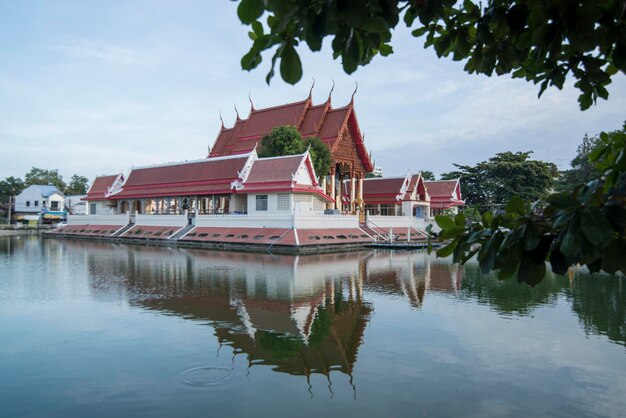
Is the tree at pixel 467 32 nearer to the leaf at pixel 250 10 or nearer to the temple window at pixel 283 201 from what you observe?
the leaf at pixel 250 10

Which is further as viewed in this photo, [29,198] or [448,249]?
[29,198]

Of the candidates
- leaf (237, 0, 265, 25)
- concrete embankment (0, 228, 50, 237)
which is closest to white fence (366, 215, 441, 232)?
leaf (237, 0, 265, 25)

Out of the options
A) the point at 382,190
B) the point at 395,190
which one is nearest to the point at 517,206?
the point at 395,190

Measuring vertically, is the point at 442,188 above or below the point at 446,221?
above

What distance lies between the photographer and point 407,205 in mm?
33500

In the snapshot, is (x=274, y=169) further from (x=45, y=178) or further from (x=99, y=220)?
(x=45, y=178)

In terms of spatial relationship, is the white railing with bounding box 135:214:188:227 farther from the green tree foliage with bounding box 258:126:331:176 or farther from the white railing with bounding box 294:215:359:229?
the white railing with bounding box 294:215:359:229

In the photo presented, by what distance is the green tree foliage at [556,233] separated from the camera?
5.32 ft

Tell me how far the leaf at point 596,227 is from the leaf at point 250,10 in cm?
131

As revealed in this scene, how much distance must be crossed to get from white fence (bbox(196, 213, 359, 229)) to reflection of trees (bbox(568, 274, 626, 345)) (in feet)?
40.6

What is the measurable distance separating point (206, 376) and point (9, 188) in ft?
203

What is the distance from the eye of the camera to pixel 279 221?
2289cm

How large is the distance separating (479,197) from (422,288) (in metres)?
33.0

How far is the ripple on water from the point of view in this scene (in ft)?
16.6
